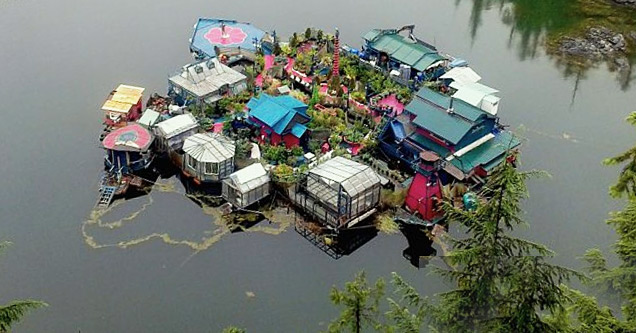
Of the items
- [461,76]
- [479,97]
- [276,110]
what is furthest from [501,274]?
[461,76]

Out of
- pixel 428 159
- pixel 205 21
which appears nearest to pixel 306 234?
pixel 428 159

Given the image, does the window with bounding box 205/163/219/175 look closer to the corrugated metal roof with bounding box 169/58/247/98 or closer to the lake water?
the lake water

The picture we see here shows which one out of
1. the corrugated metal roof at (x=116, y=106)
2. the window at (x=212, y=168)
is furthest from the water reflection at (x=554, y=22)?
the corrugated metal roof at (x=116, y=106)

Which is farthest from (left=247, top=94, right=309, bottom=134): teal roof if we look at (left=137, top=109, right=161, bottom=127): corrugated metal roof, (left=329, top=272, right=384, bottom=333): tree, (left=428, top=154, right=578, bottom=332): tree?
(left=428, top=154, right=578, bottom=332): tree

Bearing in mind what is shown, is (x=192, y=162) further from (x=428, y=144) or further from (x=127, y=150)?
(x=428, y=144)

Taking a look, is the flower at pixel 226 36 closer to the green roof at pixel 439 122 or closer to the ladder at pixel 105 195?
the ladder at pixel 105 195

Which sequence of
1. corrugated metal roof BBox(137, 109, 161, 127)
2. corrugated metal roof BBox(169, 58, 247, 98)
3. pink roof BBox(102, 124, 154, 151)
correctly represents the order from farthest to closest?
corrugated metal roof BBox(169, 58, 247, 98), corrugated metal roof BBox(137, 109, 161, 127), pink roof BBox(102, 124, 154, 151)
